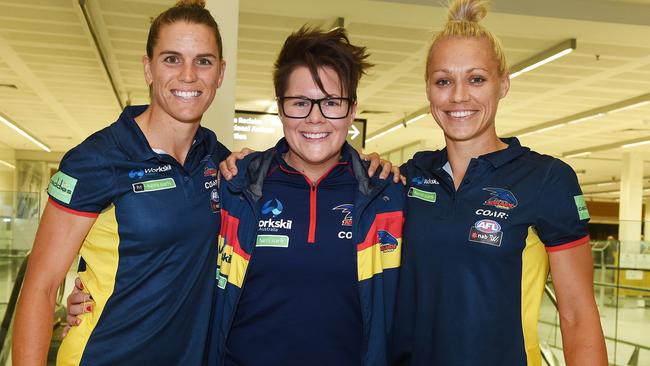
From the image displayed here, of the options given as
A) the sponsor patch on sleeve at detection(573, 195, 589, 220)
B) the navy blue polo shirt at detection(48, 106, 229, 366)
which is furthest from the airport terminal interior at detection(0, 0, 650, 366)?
the navy blue polo shirt at detection(48, 106, 229, 366)

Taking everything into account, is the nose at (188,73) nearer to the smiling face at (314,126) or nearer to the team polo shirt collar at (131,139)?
the team polo shirt collar at (131,139)

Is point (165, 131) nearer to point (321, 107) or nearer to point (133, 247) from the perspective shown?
point (133, 247)

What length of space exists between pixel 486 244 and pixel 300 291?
0.66 meters

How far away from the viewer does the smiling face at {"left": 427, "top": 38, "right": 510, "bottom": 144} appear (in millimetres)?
2430

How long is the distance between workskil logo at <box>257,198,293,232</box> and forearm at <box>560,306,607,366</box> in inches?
40.8

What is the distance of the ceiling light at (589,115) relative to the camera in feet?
45.5

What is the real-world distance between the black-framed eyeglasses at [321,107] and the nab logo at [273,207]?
1.06ft

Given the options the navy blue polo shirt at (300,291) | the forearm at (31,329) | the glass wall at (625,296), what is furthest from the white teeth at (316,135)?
the glass wall at (625,296)

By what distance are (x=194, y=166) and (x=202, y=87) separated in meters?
0.29

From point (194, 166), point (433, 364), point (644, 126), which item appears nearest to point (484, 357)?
point (433, 364)

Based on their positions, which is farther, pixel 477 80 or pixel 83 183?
pixel 477 80

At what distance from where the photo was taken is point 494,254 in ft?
7.41

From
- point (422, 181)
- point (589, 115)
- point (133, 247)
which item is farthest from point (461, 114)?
point (589, 115)

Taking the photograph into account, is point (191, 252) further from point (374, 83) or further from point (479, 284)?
point (374, 83)
